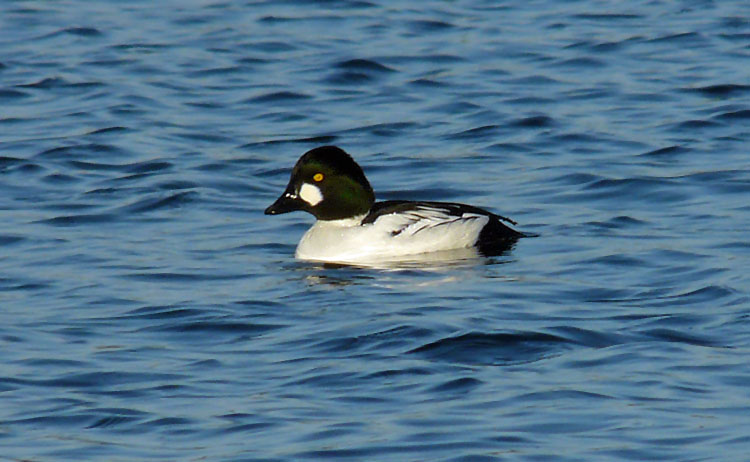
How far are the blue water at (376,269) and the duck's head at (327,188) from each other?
453 millimetres

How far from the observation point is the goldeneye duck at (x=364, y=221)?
490 inches

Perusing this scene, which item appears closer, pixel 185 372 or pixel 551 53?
pixel 185 372

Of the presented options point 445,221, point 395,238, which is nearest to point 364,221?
point 395,238

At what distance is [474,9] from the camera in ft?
74.0

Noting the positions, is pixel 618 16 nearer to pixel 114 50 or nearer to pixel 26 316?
pixel 114 50

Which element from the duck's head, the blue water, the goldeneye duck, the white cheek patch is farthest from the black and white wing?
the white cheek patch

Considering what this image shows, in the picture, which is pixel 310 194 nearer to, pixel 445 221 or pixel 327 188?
pixel 327 188

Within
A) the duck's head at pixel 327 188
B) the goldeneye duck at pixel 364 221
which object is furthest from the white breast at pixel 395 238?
the duck's head at pixel 327 188

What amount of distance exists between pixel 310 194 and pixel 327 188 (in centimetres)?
14

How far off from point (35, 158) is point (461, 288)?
5963 millimetres

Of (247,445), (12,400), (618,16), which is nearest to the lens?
(247,445)

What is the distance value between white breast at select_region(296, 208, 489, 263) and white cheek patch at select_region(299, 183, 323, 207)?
244mm

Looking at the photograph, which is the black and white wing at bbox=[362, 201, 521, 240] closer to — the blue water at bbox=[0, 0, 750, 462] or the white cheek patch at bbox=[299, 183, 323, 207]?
the blue water at bbox=[0, 0, 750, 462]

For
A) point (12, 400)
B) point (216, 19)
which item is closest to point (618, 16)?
point (216, 19)
